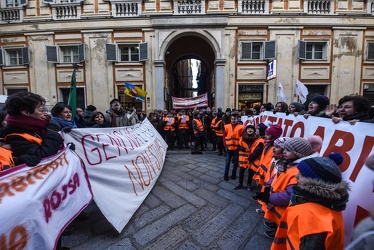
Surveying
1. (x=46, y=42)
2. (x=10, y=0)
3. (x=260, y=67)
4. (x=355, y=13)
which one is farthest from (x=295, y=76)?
(x=10, y=0)

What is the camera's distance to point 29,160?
1.48m

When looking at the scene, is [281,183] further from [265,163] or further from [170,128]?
[170,128]

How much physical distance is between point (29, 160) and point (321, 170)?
2245 mm

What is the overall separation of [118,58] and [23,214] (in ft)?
37.0

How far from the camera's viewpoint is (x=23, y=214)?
1.27 meters

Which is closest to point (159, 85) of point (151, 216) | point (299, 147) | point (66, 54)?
point (66, 54)

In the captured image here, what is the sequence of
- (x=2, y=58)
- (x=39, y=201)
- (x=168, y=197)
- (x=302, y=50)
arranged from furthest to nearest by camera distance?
(x=2, y=58) → (x=302, y=50) → (x=168, y=197) → (x=39, y=201)

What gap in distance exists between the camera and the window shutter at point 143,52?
10672 mm

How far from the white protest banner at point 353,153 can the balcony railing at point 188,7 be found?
34.7ft

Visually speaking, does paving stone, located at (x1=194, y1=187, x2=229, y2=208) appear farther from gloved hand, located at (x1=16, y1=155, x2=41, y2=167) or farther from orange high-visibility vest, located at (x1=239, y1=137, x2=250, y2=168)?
gloved hand, located at (x1=16, y1=155, x2=41, y2=167)

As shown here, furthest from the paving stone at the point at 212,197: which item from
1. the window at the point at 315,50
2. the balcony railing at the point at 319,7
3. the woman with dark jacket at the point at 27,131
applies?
the balcony railing at the point at 319,7

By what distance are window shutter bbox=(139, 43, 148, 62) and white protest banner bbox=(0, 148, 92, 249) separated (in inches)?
388

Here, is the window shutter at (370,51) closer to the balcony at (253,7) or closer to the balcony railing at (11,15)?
the balcony at (253,7)

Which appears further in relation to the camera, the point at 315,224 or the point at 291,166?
the point at 291,166
